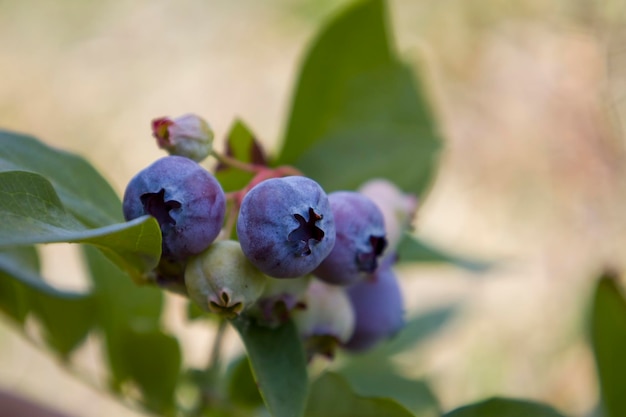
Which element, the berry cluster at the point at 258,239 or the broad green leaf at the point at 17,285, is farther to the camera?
the broad green leaf at the point at 17,285

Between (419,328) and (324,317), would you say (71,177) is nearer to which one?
(324,317)

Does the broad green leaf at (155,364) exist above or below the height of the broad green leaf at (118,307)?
below

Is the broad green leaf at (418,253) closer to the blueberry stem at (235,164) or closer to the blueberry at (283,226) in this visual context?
the blueberry stem at (235,164)

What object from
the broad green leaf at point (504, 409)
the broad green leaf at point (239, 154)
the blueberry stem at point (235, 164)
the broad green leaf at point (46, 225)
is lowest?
the broad green leaf at point (504, 409)

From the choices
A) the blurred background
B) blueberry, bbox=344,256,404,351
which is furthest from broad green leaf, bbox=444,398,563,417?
the blurred background

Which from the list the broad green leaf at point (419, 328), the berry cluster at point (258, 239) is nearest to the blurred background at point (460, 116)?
the broad green leaf at point (419, 328)

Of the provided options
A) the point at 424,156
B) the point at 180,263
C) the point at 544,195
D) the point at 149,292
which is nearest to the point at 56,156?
the point at 180,263

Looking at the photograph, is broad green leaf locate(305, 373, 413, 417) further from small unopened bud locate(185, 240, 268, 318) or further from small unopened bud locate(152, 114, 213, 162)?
small unopened bud locate(152, 114, 213, 162)
